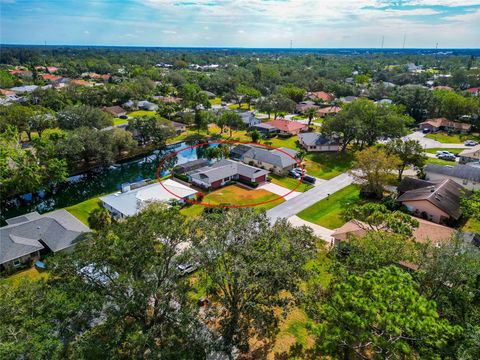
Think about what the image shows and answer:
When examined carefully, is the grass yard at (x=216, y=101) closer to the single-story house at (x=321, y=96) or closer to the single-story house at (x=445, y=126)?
the single-story house at (x=321, y=96)

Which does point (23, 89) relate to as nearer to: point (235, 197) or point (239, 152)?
point (239, 152)

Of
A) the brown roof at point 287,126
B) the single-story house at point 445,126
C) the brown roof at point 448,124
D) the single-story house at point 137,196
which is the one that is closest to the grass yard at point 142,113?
the brown roof at point 287,126

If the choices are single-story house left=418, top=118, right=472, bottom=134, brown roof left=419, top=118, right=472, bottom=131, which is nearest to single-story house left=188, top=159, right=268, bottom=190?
single-story house left=418, top=118, right=472, bottom=134

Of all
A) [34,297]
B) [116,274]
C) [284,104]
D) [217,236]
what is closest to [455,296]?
[217,236]

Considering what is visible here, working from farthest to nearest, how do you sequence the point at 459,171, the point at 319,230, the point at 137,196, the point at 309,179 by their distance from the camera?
the point at 309,179
the point at 459,171
the point at 137,196
the point at 319,230

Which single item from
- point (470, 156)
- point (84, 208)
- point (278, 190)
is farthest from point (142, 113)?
point (470, 156)

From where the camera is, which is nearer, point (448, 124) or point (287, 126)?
point (287, 126)
